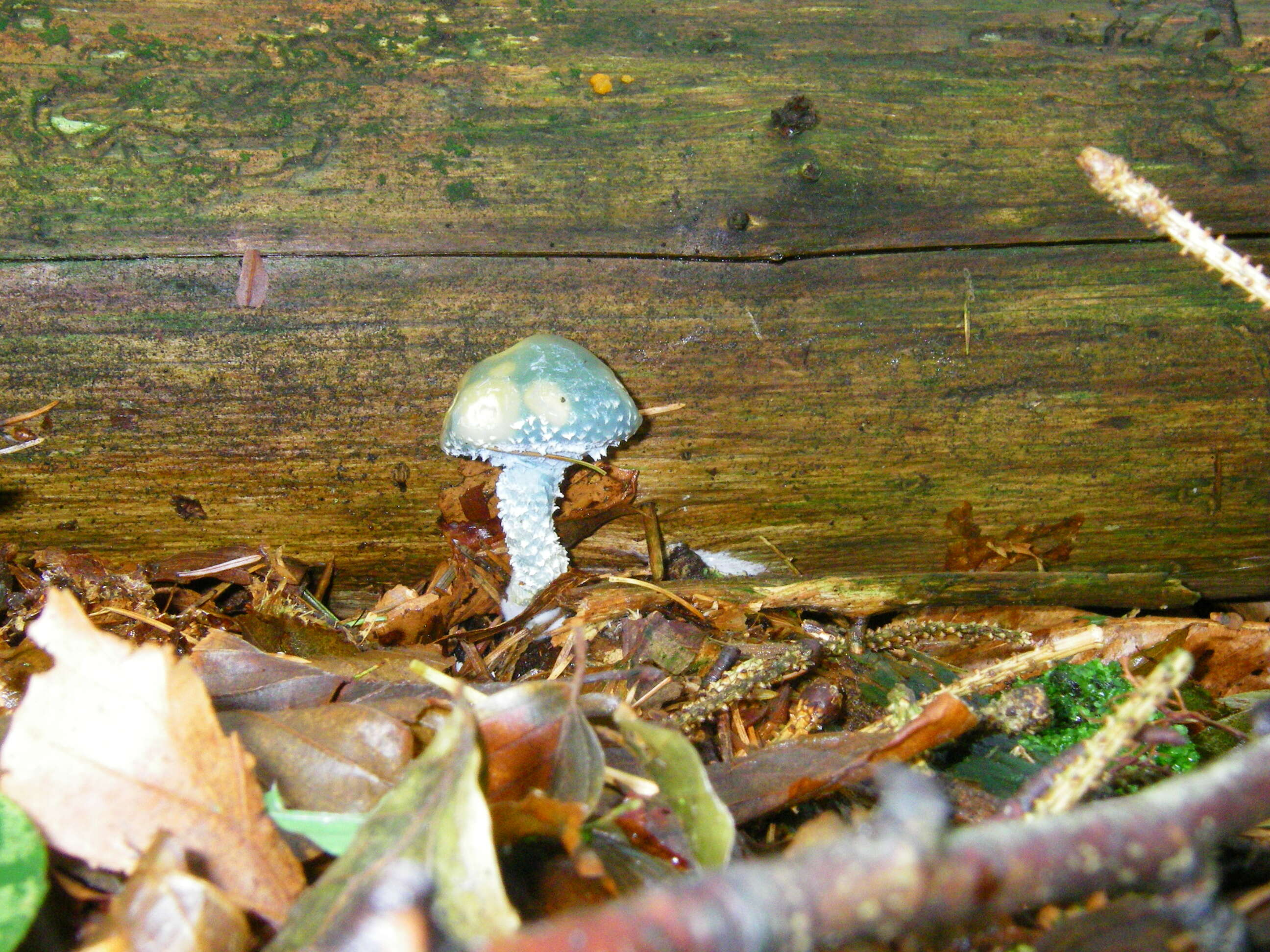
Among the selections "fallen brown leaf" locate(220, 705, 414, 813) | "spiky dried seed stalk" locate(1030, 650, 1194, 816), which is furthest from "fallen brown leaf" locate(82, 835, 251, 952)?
"spiky dried seed stalk" locate(1030, 650, 1194, 816)

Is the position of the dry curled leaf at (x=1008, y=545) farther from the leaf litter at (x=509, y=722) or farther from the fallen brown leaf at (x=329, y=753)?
the fallen brown leaf at (x=329, y=753)

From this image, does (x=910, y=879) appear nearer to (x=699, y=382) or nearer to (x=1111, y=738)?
(x=1111, y=738)

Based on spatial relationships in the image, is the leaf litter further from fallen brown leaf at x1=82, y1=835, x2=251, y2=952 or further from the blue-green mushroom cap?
the blue-green mushroom cap

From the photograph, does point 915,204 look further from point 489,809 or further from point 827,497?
point 489,809

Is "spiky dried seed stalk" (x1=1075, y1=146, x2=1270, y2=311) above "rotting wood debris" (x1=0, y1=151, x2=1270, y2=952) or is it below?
above

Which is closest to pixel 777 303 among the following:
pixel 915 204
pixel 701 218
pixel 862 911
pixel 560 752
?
pixel 701 218

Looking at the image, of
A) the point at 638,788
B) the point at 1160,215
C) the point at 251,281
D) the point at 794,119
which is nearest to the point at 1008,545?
the point at 794,119

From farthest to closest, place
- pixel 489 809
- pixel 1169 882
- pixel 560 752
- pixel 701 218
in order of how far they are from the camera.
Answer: pixel 701 218
pixel 560 752
pixel 489 809
pixel 1169 882
